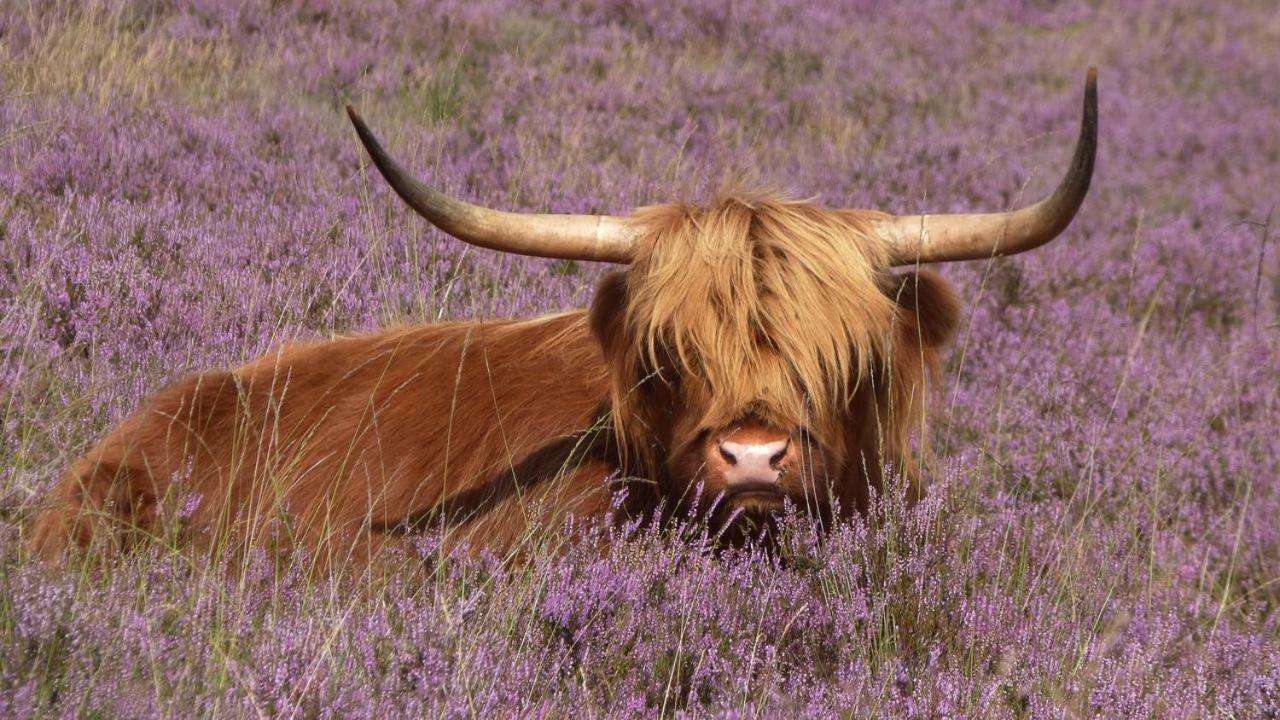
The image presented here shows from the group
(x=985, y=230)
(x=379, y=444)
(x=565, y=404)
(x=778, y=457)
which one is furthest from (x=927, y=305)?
(x=379, y=444)

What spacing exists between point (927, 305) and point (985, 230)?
280 mm

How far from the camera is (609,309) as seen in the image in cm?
349

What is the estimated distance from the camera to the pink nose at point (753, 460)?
2.86m

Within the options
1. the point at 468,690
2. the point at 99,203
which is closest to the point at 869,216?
the point at 468,690

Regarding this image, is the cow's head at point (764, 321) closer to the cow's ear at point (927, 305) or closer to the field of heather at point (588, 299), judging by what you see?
the cow's ear at point (927, 305)

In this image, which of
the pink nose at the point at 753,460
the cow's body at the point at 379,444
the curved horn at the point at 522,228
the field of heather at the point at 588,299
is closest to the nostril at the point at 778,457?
the pink nose at the point at 753,460

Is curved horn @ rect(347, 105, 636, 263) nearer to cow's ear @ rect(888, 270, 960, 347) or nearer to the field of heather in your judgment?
the field of heather

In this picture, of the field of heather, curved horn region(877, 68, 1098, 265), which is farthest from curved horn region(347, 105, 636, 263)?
curved horn region(877, 68, 1098, 265)

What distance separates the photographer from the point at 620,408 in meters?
3.41

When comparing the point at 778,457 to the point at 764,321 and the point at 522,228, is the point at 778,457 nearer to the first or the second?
the point at 764,321

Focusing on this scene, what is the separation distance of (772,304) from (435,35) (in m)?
6.30

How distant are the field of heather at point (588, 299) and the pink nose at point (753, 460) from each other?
198 mm

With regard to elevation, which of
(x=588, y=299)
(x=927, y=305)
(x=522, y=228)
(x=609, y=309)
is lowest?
(x=588, y=299)

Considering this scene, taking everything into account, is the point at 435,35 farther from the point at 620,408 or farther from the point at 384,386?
the point at 620,408
